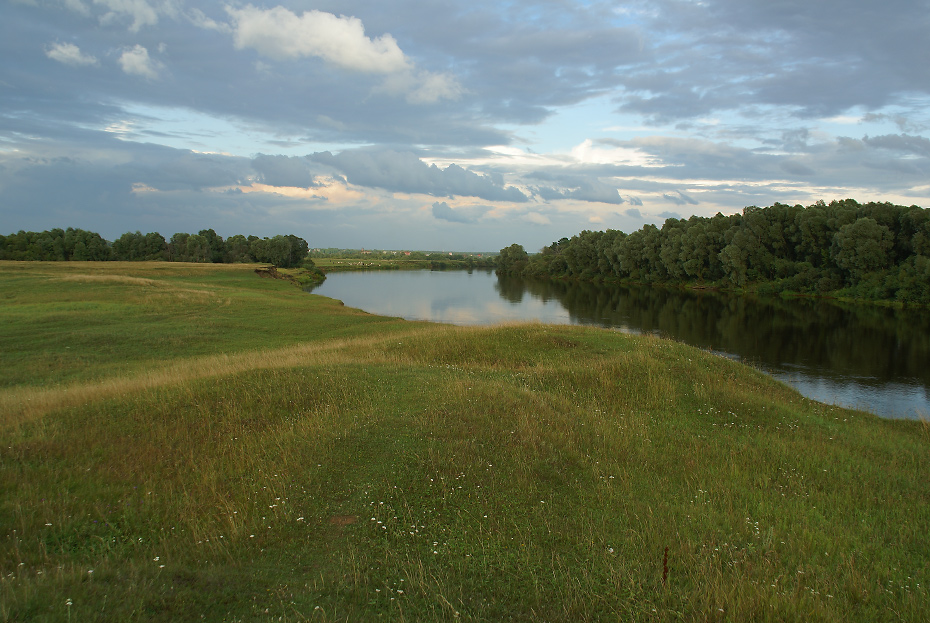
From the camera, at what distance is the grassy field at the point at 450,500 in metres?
5.36

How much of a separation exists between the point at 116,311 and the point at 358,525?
106 feet

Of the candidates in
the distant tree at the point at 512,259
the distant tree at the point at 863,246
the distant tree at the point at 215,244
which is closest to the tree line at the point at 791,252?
the distant tree at the point at 863,246

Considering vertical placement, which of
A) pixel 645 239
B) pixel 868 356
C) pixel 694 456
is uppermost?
pixel 645 239

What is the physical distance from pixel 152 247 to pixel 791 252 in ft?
414

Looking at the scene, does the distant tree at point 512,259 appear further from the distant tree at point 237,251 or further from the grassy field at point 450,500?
the grassy field at point 450,500

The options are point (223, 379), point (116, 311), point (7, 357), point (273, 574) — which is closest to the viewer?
point (273, 574)

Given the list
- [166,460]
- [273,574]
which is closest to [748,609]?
[273,574]

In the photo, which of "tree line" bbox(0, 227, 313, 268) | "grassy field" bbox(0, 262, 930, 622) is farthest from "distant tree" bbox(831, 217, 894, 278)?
"tree line" bbox(0, 227, 313, 268)

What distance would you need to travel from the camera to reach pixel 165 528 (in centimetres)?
682

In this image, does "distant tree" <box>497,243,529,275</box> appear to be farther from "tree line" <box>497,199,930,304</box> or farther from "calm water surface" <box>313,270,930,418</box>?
"calm water surface" <box>313,270,930,418</box>

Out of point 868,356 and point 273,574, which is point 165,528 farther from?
point 868,356

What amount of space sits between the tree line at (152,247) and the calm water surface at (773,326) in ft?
181

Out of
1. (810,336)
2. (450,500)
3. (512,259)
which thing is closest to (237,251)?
(512,259)

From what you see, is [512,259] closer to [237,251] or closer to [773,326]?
[237,251]
